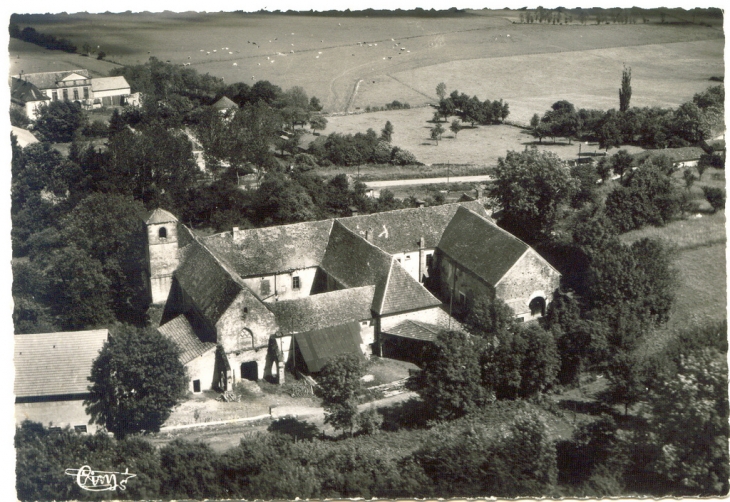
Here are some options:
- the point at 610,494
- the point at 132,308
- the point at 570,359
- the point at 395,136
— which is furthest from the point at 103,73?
the point at 610,494

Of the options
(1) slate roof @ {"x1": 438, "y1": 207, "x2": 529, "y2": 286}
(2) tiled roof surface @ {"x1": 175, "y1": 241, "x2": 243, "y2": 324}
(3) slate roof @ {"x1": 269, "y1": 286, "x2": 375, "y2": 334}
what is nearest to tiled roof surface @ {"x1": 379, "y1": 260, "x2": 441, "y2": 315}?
(3) slate roof @ {"x1": 269, "y1": 286, "x2": 375, "y2": 334}

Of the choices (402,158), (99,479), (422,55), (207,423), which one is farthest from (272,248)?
(422,55)

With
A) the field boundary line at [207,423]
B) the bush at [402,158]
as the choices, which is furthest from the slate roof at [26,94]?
the field boundary line at [207,423]

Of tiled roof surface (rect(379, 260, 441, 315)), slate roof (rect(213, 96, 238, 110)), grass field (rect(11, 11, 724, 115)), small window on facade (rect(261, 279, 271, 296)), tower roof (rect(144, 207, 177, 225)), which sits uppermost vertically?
grass field (rect(11, 11, 724, 115))

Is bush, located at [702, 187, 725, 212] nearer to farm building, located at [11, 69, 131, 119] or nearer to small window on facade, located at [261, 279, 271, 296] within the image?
small window on facade, located at [261, 279, 271, 296]

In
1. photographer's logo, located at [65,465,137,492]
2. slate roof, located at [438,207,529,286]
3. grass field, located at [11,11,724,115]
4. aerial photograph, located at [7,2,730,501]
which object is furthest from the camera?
grass field, located at [11,11,724,115]

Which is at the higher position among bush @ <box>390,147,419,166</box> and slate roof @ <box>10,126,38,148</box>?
slate roof @ <box>10,126,38,148</box>

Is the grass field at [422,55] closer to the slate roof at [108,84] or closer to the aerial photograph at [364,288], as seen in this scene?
the aerial photograph at [364,288]

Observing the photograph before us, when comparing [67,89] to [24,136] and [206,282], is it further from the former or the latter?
[206,282]
